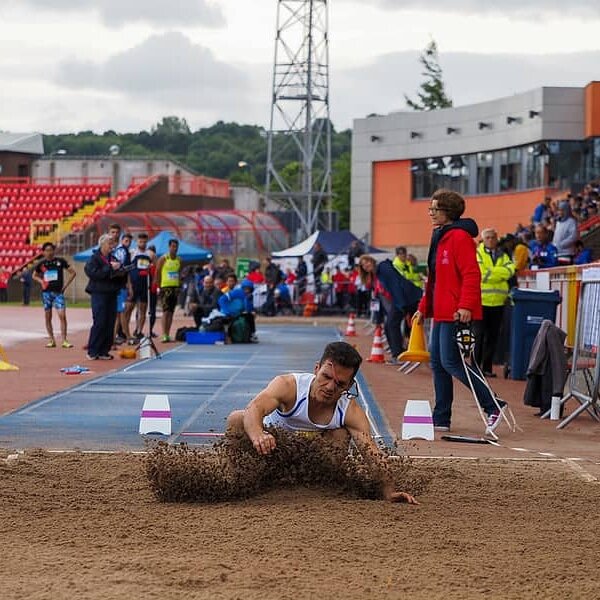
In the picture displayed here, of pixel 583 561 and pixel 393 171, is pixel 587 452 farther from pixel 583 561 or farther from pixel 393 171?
pixel 393 171

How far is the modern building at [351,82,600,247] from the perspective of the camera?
50844 mm

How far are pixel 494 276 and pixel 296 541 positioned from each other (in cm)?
1202

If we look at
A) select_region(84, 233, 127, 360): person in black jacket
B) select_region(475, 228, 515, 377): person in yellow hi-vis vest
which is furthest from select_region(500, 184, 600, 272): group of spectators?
select_region(84, 233, 127, 360): person in black jacket

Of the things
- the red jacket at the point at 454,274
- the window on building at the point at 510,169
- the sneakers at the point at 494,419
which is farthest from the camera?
the window on building at the point at 510,169

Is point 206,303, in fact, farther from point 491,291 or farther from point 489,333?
point 491,291

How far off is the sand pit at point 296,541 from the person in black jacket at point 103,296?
39.7 feet

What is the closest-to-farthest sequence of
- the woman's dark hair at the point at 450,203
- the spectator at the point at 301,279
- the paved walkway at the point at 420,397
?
the paved walkway at the point at 420,397, the woman's dark hair at the point at 450,203, the spectator at the point at 301,279

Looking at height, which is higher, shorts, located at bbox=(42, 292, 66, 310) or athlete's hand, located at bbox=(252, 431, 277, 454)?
shorts, located at bbox=(42, 292, 66, 310)

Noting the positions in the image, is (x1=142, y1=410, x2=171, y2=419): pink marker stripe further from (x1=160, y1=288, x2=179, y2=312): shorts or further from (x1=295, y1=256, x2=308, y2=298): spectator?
(x1=295, y1=256, x2=308, y2=298): spectator

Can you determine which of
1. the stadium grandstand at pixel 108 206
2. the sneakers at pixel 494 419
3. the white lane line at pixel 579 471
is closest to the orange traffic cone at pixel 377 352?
the sneakers at pixel 494 419

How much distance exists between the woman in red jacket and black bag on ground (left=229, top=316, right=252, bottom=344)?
1541cm

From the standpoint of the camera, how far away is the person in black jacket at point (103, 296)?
2148 cm

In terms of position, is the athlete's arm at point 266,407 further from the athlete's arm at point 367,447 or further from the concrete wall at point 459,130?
the concrete wall at point 459,130

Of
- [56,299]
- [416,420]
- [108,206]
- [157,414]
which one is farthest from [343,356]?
[108,206]
